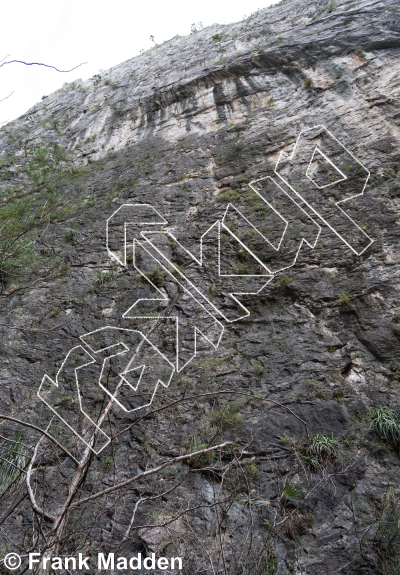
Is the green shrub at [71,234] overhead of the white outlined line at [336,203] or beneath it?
overhead

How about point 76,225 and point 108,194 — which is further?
point 108,194

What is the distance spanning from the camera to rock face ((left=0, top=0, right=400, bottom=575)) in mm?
3354

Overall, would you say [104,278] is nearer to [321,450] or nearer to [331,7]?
[321,450]

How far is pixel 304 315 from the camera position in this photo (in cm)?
524

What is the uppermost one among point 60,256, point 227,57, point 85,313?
point 227,57

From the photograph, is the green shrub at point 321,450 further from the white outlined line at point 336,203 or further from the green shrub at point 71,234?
the green shrub at point 71,234

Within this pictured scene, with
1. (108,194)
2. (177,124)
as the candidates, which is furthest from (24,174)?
(177,124)

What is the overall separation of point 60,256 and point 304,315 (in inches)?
203

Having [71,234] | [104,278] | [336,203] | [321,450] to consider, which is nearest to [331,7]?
[336,203]

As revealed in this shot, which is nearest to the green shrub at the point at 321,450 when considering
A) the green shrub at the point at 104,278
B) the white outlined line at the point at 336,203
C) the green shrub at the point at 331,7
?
the white outlined line at the point at 336,203

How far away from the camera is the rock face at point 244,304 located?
3354 mm

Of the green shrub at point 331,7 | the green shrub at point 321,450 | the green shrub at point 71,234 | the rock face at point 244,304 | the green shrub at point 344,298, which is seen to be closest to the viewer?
the rock face at point 244,304

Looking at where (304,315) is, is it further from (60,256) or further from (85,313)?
(60,256)

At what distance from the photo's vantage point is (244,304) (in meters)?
5.68
